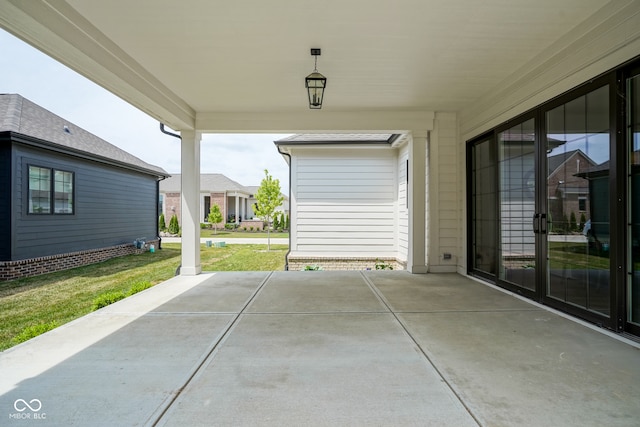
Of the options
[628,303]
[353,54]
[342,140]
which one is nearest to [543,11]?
[353,54]

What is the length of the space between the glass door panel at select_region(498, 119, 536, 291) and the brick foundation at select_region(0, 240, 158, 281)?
9.00 metres

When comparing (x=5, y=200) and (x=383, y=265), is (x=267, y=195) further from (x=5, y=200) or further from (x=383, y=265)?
(x=5, y=200)

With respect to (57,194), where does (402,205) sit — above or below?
below

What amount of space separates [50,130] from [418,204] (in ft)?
29.1

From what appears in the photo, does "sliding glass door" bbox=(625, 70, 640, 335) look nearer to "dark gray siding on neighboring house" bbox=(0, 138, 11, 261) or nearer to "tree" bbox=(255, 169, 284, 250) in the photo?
"dark gray siding on neighboring house" bbox=(0, 138, 11, 261)

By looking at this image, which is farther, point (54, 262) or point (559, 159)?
point (54, 262)

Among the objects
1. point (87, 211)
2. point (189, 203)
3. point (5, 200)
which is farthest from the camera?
point (87, 211)

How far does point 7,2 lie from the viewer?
2393mm

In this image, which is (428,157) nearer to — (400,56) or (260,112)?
(400,56)

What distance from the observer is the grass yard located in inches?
181

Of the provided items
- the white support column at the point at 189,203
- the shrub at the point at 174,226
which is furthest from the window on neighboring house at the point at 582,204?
the shrub at the point at 174,226

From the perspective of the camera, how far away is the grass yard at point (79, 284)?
4.60 m

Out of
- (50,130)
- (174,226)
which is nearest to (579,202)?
(50,130)

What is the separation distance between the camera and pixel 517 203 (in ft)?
14.7
